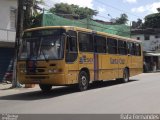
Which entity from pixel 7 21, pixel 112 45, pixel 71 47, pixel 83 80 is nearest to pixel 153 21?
pixel 7 21

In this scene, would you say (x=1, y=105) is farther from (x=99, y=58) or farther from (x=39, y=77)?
(x=99, y=58)

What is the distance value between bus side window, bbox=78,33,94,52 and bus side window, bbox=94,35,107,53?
497 millimetres

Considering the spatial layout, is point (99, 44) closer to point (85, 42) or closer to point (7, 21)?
point (85, 42)

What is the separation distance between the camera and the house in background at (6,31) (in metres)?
25.2

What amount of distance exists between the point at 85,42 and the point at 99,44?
1834 millimetres

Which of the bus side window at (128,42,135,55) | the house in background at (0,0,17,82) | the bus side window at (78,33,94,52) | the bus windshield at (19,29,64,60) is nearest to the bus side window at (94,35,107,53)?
the bus side window at (78,33,94,52)

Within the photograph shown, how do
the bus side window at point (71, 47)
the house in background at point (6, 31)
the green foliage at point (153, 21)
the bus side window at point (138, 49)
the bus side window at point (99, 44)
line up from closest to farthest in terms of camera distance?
the bus side window at point (71, 47), the bus side window at point (99, 44), the house in background at point (6, 31), the bus side window at point (138, 49), the green foliage at point (153, 21)

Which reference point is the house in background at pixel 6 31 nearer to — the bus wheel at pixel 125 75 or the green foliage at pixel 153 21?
the bus wheel at pixel 125 75

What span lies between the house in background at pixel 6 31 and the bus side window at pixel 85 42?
774cm

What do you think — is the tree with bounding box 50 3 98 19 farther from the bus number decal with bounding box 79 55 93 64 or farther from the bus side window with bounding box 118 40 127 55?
the bus number decal with bounding box 79 55 93 64

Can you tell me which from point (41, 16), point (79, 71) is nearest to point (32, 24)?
point (41, 16)

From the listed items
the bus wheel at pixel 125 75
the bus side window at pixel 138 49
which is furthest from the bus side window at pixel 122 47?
the bus side window at pixel 138 49

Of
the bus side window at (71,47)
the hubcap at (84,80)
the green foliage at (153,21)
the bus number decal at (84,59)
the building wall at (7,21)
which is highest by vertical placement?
the green foliage at (153,21)

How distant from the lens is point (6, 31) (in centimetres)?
2527
